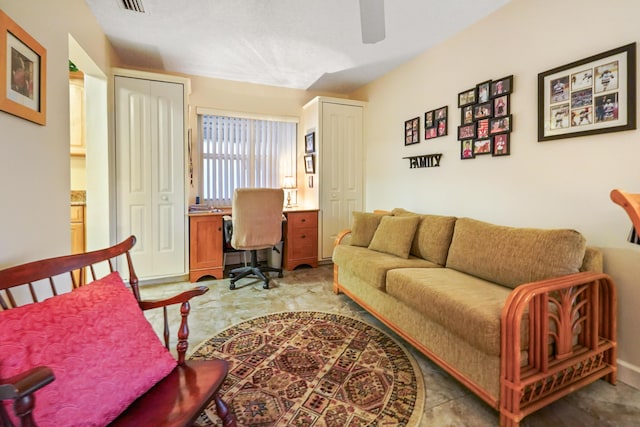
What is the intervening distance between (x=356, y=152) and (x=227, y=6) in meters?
2.41

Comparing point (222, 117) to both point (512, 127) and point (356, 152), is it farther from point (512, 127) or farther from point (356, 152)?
point (512, 127)

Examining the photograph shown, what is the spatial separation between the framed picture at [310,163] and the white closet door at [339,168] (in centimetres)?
19

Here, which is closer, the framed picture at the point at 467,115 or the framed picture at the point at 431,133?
the framed picture at the point at 467,115

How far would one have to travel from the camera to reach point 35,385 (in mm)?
668

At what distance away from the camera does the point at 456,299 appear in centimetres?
165

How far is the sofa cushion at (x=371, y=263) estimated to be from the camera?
7.56 ft

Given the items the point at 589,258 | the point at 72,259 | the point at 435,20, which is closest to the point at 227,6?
the point at 435,20

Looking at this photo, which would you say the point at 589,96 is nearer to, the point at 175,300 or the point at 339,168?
the point at 175,300

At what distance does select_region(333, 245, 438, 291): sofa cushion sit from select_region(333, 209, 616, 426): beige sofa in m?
0.01

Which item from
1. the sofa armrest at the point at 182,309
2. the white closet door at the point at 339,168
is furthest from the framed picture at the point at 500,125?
the sofa armrest at the point at 182,309

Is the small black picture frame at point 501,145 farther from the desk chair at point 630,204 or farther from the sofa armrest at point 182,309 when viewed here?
the sofa armrest at point 182,309

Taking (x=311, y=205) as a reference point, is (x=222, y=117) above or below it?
above

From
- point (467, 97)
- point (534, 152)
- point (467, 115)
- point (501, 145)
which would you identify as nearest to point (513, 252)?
point (534, 152)

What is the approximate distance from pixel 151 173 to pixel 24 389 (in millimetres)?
2983
